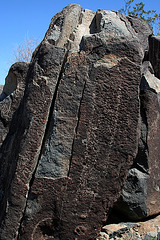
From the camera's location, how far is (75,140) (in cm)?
236

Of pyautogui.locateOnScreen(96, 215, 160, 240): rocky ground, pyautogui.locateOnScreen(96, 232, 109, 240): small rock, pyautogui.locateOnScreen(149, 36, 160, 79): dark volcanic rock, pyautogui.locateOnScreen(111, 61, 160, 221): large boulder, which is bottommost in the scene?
pyautogui.locateOnScreen(96, 232, 109, 240): small rock

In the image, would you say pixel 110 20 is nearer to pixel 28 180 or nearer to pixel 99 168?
pixel 99 168

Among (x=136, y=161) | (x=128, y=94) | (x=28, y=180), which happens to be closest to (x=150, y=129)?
(x=136, y=161)

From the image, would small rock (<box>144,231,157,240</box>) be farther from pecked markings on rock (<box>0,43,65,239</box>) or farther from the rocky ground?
pecked markings on rock (<box>0,43,65,239</box>)

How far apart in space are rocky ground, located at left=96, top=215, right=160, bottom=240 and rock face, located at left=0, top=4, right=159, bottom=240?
0.30 m

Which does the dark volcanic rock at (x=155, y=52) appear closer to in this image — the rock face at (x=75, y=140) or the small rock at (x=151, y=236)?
the rock face at (x=75, y=140)

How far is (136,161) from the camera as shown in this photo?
290cm

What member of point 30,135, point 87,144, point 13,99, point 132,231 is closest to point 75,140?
point 87,144

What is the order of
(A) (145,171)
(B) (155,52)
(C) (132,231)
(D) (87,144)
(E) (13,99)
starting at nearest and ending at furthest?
(D) (87,144)
(C) (132,231)
(A) (145,171)
(E) (13,99)
(B) (155,52)

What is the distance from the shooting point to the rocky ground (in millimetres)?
2524

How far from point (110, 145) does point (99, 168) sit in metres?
0.21

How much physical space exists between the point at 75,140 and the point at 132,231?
3.48ft

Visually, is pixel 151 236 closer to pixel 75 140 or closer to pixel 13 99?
pixel 75 140

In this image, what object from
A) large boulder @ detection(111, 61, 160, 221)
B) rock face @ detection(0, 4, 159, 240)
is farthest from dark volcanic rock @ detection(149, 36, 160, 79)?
rock face @ detection(0, 4, 159, 240)
